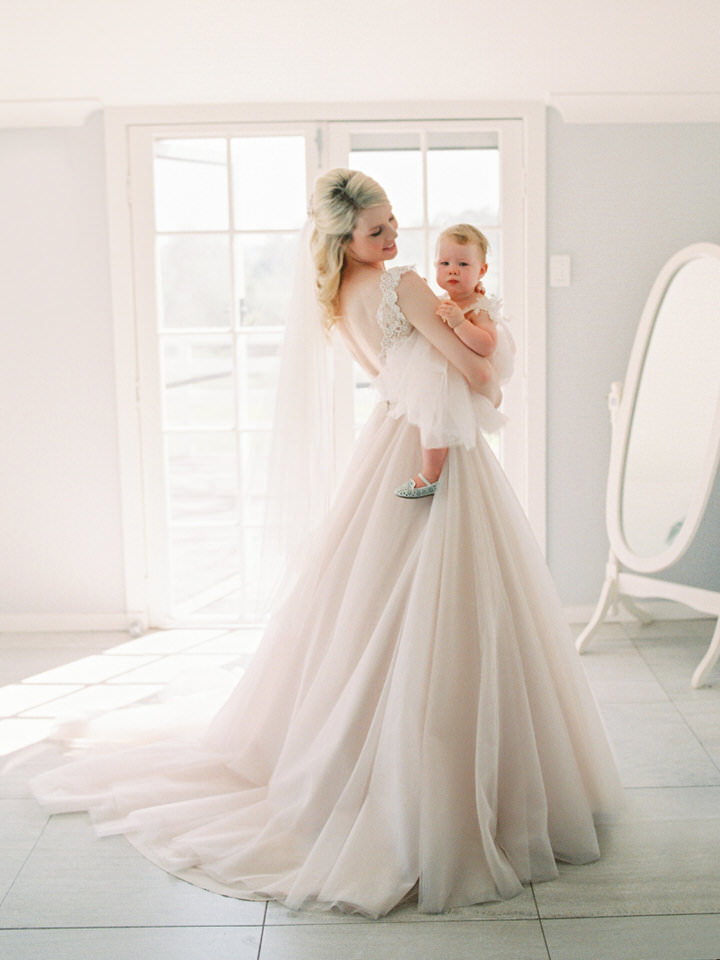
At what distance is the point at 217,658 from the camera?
3760 mm

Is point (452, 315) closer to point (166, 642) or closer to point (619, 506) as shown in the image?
point (619, 506)

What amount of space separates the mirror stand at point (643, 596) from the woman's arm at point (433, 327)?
155cm

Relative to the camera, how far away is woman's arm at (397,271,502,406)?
228 cm

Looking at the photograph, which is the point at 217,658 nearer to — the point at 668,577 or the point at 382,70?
the point at 668,577

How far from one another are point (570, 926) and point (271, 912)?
23.5 inches

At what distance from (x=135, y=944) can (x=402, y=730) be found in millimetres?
667

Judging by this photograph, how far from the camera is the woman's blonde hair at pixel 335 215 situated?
2.32 meters

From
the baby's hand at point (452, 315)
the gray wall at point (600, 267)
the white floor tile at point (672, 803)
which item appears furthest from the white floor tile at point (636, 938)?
the gray wall at point (600, 267)

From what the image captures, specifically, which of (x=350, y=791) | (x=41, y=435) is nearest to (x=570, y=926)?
(x=350, y=791)

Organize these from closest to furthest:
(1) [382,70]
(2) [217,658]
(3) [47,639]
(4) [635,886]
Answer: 1. (4) [635,886]
2. (1) [382,70]
3. (2) [217,658]
4. (3) [47,639]

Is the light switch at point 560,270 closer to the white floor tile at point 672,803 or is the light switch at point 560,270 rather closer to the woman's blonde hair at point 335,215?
the woman's blonde hair at point 335,215

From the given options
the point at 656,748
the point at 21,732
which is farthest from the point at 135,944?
the point at 656,748

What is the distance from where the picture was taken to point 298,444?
8.43ft

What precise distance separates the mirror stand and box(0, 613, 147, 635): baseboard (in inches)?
69.1
